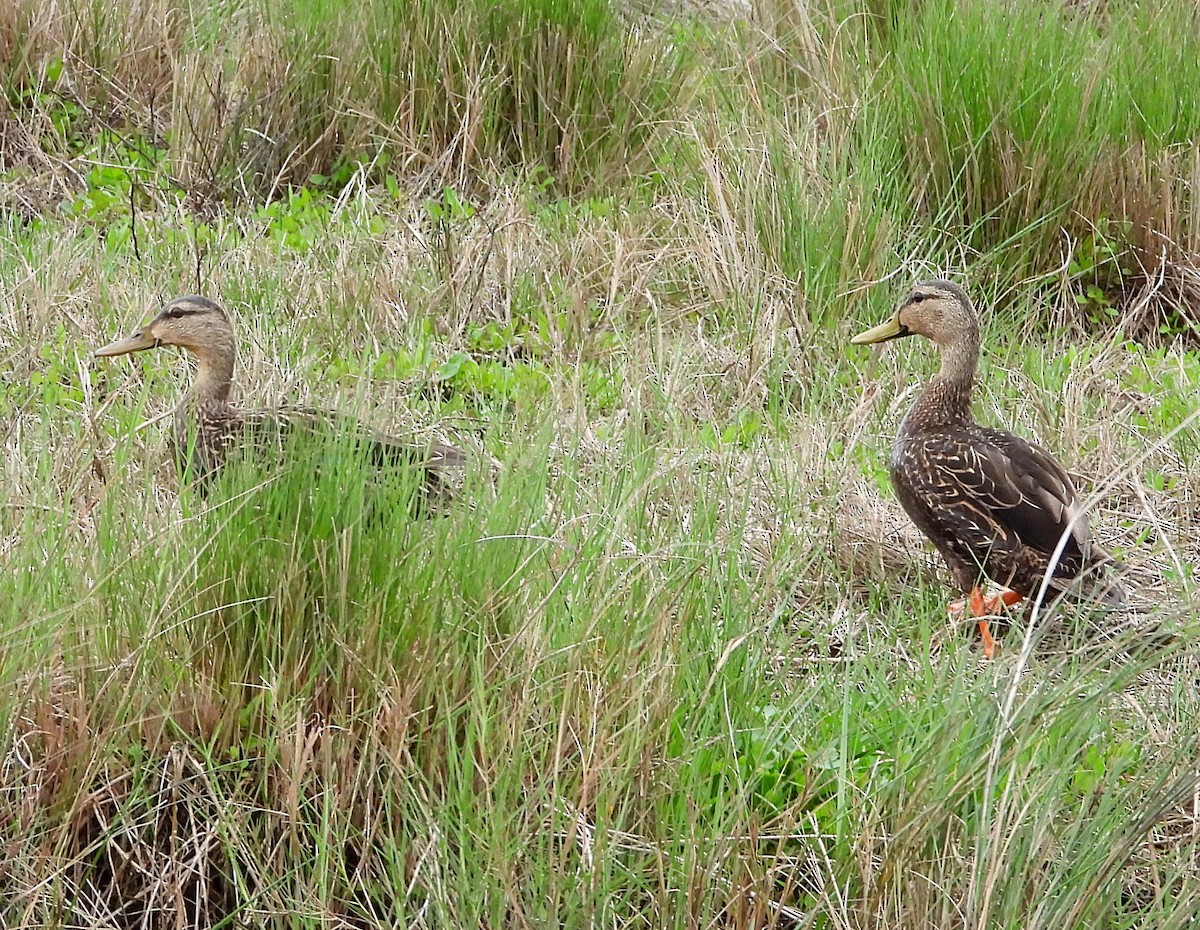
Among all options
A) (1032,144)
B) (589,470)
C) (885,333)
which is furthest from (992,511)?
(1032,144)

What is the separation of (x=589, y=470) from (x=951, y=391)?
1.13m

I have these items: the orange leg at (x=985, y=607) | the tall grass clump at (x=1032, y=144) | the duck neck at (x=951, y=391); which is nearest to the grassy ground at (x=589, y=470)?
the tall grass clump at (x=1032, y=144)

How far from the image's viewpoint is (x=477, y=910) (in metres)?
2.52

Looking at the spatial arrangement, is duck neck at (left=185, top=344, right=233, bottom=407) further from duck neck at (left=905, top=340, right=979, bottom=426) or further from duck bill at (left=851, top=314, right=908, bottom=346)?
duck neck at (left=905, top=340, right=979, bottom=426)

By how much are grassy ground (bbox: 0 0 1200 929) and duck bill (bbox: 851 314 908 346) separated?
19 cm

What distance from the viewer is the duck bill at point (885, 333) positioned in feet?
16.4

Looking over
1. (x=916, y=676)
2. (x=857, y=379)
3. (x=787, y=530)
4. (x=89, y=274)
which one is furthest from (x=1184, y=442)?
(x=89, y=274)

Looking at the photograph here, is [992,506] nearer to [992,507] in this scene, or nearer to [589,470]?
[992,507]

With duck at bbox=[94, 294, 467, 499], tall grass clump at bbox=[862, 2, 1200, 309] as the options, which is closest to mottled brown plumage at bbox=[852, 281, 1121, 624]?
duck at bbox=[94, 294, 467, 499]

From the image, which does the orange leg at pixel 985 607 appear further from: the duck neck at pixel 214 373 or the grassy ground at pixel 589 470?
the duck neck at pixel 214 373

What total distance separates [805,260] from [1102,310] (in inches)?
50.5

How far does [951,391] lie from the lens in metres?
4.73

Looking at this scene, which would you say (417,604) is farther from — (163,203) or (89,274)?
(163,203)

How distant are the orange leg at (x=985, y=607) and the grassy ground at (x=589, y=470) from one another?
0.12m
